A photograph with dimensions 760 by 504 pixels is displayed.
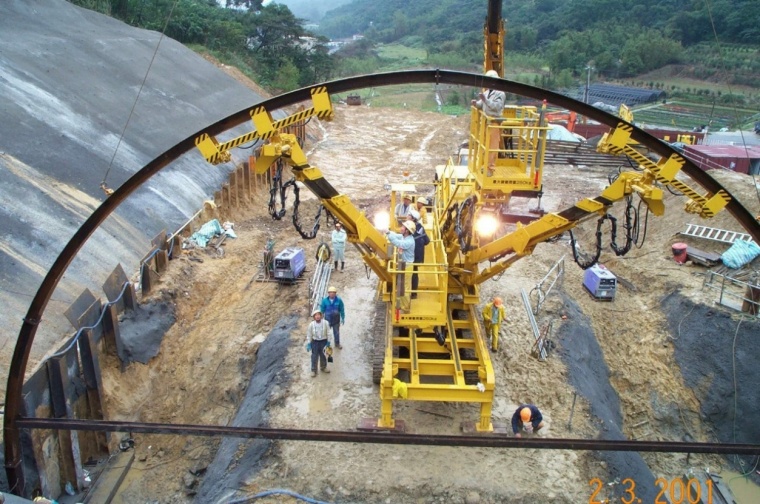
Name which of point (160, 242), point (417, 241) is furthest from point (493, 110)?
point (160, 242)

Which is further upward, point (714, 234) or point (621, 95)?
point (621, 95)

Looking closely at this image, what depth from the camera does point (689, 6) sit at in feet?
224

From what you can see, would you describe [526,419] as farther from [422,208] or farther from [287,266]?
[287,266]

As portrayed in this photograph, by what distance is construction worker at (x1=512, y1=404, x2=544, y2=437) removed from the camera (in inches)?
386

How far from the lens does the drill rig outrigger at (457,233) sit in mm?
7816

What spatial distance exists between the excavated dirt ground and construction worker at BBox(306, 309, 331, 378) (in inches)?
11.9

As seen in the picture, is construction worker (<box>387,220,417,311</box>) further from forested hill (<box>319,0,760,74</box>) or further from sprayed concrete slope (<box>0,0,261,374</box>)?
forested hill (<box>319,0,760,74</box>)

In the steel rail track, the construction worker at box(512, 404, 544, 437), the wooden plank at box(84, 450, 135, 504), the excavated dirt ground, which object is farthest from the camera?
the wooden plank at box(84, 450, 135, 504)

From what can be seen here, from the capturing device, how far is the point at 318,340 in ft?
37.0

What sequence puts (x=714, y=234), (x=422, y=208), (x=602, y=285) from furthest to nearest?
(x=714, y=234), (x=602, y=285), (x=422, y=208)

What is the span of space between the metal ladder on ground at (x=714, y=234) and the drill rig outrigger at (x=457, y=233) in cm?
1021

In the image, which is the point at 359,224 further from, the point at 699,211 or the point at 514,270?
the point at 514,270

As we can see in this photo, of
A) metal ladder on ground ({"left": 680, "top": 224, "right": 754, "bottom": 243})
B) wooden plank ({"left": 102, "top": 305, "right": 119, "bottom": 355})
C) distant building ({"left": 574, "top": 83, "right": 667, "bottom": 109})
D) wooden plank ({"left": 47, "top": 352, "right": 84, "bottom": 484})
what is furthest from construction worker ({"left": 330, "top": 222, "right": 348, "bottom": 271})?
distant building ({"left": 574, "top": 83, "right": 667, "bottom": 109})

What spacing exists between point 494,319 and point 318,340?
3899mm
